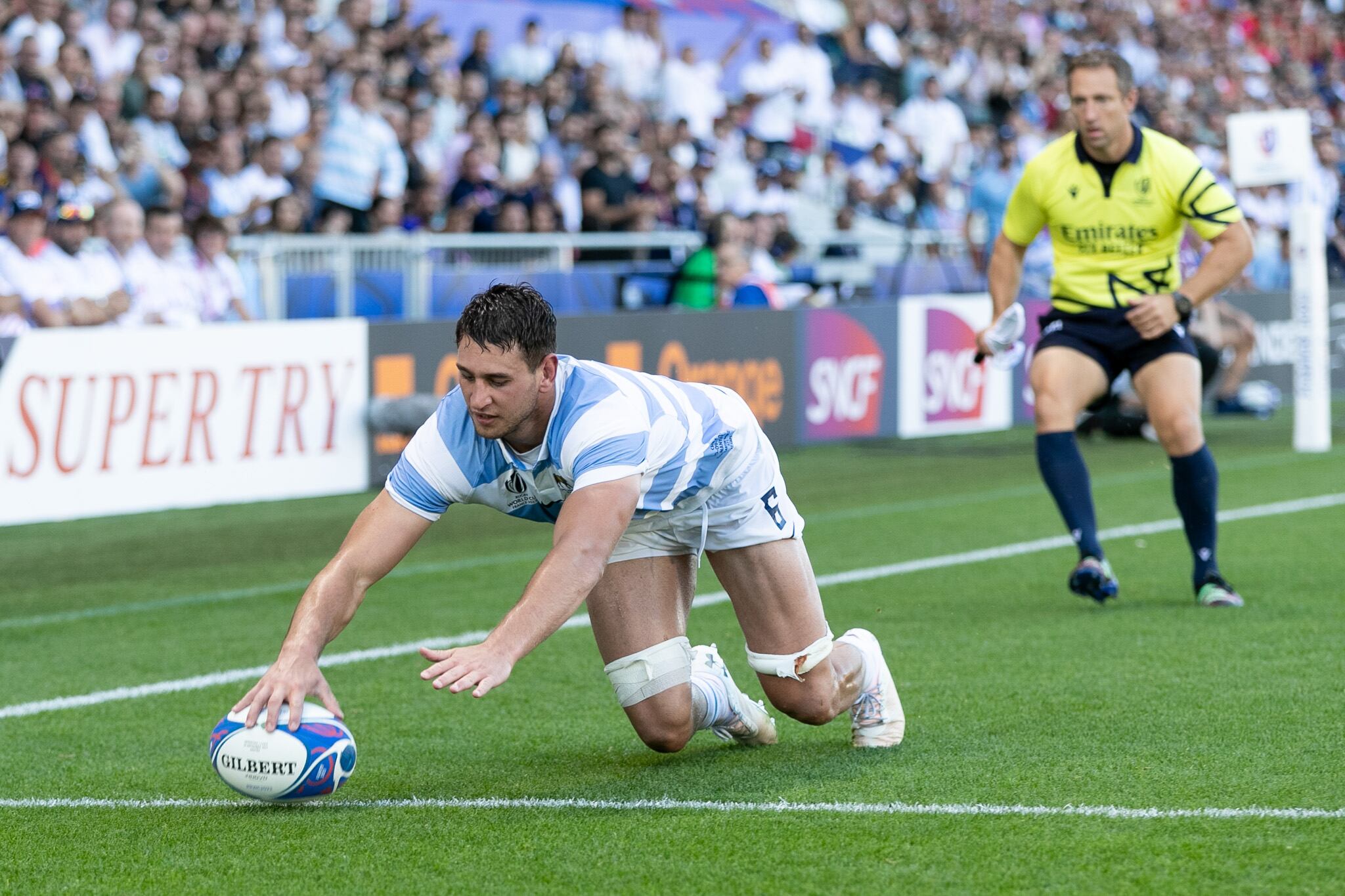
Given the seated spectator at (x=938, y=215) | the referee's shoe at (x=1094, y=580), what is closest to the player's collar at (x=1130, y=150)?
the referee's shoe at (x=1094, y=580)

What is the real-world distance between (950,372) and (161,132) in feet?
22.7

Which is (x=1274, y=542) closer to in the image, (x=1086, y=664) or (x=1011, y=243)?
(x=1011, y=243)

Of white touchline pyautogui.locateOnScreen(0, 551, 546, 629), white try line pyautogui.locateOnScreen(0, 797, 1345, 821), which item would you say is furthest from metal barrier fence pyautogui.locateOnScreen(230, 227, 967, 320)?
white try line pyautogui.locateOnScreen(0, 797, 1345, 821)

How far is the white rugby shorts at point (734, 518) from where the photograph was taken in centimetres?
496

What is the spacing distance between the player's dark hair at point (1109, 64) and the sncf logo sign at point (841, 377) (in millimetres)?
7617

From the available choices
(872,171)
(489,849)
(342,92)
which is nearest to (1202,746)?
(489,849)

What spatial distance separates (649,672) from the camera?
5.06 m

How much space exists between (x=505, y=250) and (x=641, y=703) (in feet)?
34.7

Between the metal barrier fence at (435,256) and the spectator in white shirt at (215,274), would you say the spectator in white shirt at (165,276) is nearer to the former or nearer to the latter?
the spectator in white shirt at (215,274)

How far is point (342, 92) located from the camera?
16.1 metres

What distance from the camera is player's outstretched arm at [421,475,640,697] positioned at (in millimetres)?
3967

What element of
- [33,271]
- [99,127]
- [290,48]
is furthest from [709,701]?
[290,48]

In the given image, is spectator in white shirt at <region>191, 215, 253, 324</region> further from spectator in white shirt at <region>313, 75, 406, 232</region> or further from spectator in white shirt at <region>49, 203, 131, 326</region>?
spectator in white shirt at <region>313, 75, 406, 232</region>

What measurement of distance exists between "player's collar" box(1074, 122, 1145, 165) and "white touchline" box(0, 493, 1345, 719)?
2221 mm
